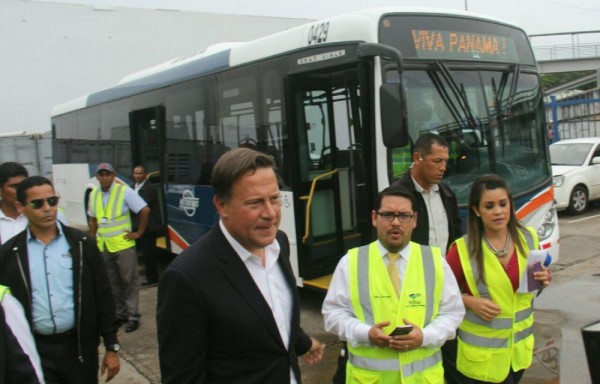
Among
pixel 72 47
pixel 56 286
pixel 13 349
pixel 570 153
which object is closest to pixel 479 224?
pixel 13 349

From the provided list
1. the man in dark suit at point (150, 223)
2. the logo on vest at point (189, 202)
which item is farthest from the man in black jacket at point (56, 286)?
the logo on vest at point (189, 202)

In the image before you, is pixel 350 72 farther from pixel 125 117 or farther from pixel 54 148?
pixel 54 148

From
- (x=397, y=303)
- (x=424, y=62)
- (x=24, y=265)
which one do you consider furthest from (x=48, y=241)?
(x=424, y=62)

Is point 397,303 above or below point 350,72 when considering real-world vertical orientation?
below

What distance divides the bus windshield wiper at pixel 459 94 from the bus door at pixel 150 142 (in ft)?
15.0

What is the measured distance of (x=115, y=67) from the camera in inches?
1124

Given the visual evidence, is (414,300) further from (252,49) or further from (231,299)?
(252,49)

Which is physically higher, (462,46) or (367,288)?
(462,46)

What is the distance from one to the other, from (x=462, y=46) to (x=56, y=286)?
14.7 feet

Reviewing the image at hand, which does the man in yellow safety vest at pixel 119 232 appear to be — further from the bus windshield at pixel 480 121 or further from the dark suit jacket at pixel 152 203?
the bus windshield at pixel 480 121

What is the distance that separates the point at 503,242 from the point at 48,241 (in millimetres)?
2536

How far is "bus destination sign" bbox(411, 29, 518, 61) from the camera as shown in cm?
551

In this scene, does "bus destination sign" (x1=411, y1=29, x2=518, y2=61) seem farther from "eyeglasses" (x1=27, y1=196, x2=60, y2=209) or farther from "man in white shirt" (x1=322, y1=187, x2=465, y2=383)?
"eyeglasses" (x1=27, y1=196, x2=60, y2=209)

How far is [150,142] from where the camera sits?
29.8 ft
